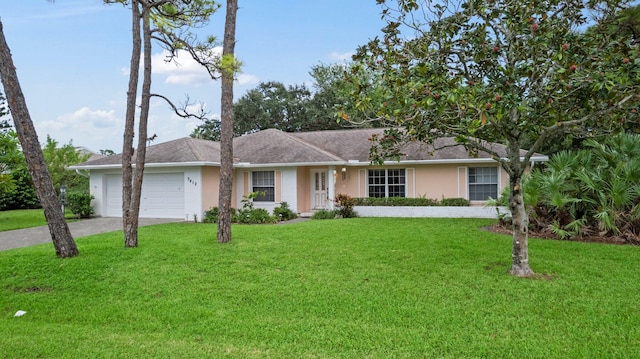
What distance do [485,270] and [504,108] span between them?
130 inches

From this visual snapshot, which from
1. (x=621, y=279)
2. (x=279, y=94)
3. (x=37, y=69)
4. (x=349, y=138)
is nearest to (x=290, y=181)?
(x=349, y=138)

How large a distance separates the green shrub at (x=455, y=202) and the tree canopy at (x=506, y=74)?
9141 mm

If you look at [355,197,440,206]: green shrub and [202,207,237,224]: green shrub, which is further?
[355,197,440,206]: green shrub

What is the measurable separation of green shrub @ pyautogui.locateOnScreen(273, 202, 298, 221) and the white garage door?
416 cm

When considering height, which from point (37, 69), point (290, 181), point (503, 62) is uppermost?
point (37, 69)

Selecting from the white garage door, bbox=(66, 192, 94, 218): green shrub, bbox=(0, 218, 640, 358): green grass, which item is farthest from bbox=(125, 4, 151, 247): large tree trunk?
bbox=(66, 192, 94, 218): green shrub

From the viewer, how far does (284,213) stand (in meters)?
17.0

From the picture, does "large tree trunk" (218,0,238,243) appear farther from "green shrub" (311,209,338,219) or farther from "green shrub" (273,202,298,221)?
"green shrub" (311,209,338,219)

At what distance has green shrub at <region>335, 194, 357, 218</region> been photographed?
57.0 feet

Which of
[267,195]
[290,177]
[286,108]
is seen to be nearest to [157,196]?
[267,195]

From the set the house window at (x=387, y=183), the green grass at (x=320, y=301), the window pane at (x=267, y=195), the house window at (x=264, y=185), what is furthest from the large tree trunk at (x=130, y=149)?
the house window at (x=387, y=183)

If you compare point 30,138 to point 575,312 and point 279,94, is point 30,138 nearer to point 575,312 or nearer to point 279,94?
point 575,312

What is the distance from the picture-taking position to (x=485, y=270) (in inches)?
296

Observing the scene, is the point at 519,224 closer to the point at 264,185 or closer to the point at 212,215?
the point at 212,215
